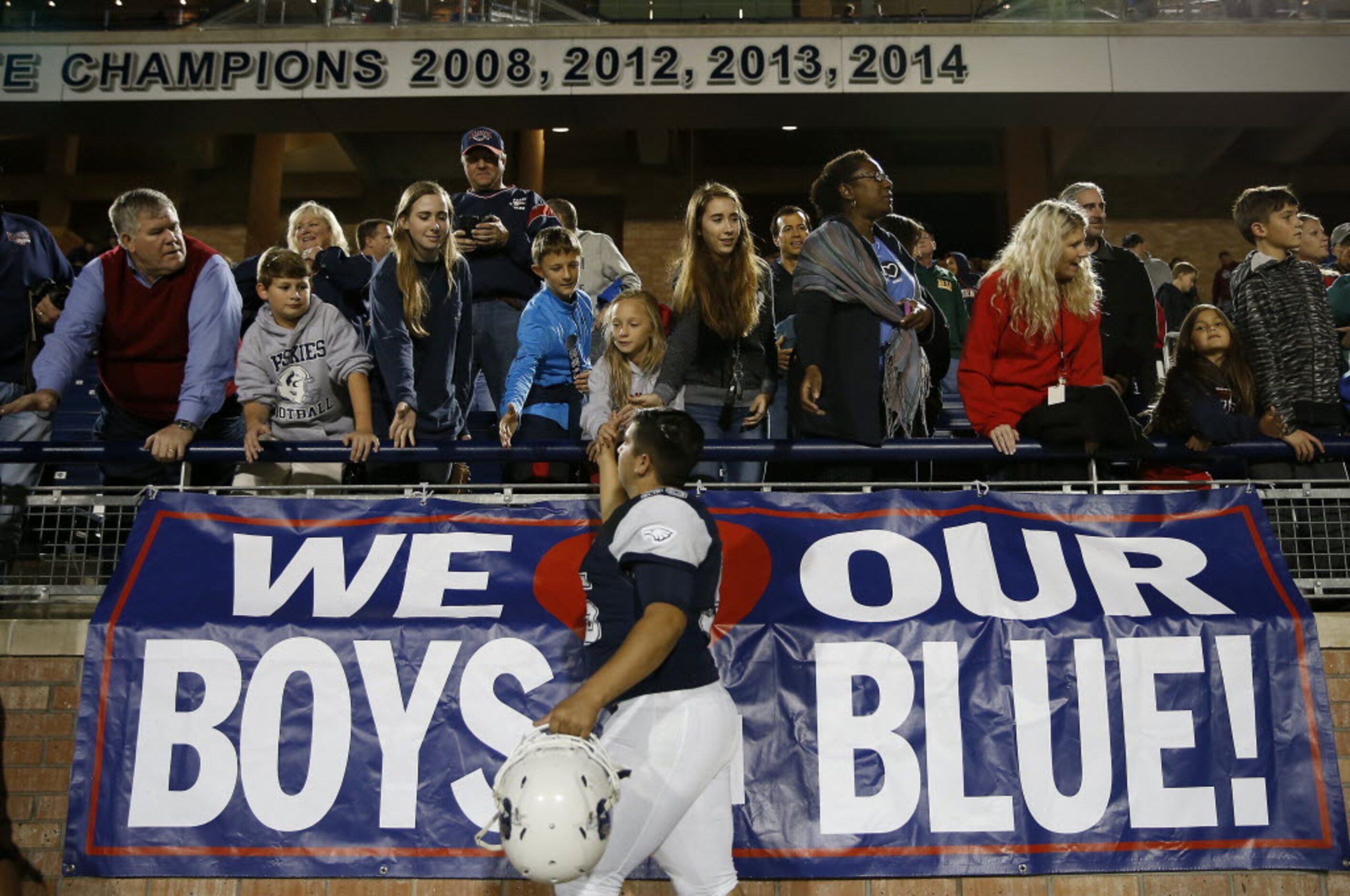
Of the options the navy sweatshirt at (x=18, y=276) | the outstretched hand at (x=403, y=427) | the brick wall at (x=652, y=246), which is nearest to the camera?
the outstretched hand at (x=403, y=427)

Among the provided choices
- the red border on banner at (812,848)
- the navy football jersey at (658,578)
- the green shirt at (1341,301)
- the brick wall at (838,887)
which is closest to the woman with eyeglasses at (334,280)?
the red border on banner at (812,848)

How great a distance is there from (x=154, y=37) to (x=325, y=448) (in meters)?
14.9

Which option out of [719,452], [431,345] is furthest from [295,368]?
[719,452]

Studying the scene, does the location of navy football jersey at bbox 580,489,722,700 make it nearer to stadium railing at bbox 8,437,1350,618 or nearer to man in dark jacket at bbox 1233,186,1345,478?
stadium railing at bbox 8,437,1350,618

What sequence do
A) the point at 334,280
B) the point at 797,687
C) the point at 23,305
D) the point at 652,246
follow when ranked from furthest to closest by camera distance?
the point at 652,246 → the point at 334,280 → the point at 23,305 → the point at 797,687

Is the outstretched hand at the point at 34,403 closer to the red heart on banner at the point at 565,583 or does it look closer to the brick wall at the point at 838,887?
the brick wall at the point at 838,887

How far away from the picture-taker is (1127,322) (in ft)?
22.4

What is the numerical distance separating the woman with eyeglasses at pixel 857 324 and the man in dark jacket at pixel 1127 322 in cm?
111

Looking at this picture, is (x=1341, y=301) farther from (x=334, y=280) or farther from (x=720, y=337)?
(x=334, y=280)

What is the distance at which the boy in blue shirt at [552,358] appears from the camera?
6.72 m

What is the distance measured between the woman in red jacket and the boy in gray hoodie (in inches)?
123

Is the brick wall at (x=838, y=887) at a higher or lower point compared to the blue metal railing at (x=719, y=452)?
lower

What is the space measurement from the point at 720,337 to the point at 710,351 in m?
0.09

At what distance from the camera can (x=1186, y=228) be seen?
70.1 feet
